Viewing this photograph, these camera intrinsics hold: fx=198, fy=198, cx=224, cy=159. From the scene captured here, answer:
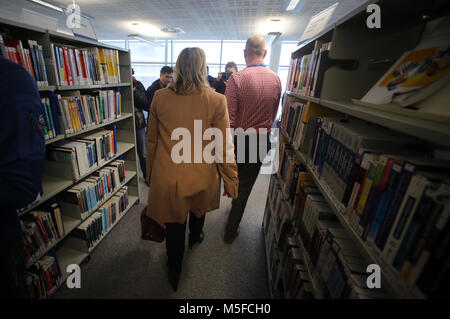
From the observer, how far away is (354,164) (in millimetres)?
716

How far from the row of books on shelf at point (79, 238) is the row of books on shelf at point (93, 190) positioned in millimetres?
111

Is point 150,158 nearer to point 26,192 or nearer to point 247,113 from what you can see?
point 26,192

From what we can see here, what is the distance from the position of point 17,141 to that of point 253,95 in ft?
4.75

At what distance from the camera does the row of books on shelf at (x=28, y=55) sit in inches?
41.2

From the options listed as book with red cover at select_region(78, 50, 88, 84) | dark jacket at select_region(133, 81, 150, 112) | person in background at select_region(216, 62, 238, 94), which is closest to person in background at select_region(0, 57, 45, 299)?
book with red cover at select_region(78, 50, 88, 84)

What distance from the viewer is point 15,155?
0.73m

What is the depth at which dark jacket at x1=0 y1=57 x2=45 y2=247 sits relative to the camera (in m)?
0.71

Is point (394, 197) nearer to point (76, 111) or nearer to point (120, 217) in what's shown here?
point (76, 111)

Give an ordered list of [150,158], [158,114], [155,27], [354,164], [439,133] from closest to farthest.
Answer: [439,133], [354,164], [158,114], [150,158], [155,27]

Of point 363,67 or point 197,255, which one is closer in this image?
point 363,67

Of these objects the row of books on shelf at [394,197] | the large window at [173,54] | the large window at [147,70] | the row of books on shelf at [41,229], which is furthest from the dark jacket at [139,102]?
the large window at [147,70]

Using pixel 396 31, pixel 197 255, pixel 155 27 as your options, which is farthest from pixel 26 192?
pixel 155 27
